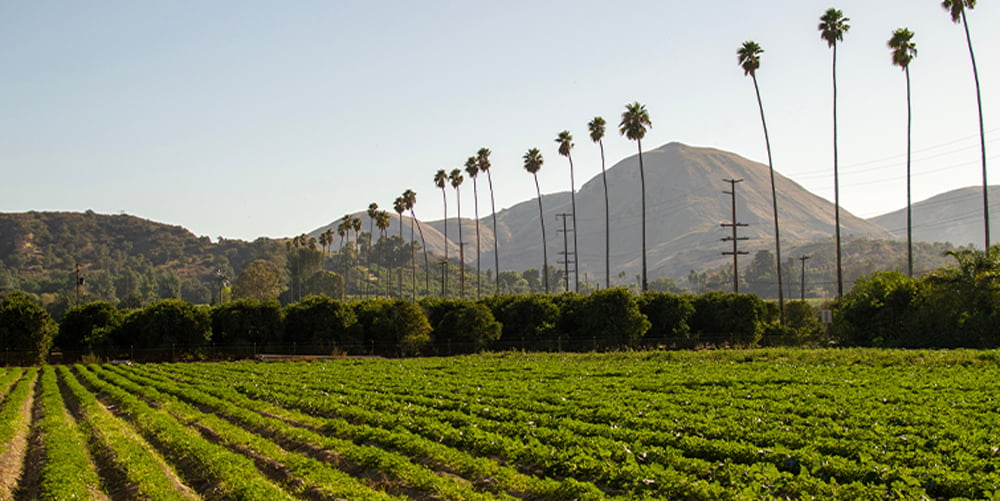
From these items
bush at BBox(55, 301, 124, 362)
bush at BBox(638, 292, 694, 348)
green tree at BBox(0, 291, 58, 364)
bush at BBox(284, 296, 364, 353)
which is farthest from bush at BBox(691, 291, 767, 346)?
green tree at BBox(0, 291, 58, 364)

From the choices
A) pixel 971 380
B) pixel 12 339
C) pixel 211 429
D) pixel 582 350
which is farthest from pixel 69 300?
pixel 971 380

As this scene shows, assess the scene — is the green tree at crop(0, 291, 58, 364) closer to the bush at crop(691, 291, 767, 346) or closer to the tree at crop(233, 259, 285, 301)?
the bush at crop(691, 291, 767, 346)

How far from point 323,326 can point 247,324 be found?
737cm

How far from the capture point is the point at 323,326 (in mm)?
79562

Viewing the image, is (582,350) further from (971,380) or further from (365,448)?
(365,448)

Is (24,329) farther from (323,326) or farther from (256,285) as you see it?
(256,285)

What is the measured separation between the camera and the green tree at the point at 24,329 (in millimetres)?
70188

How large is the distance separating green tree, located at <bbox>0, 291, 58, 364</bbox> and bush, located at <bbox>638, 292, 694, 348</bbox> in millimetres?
56401

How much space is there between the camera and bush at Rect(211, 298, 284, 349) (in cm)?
7797

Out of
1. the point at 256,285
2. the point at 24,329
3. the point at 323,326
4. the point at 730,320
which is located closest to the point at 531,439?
the point at 323,326

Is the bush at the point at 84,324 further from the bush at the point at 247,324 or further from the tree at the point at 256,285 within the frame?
the tree at the point at 256,285

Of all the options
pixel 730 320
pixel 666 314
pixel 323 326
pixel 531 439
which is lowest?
pixel 531 439

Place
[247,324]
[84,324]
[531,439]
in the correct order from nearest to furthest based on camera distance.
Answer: [531,439], [84,324], [247,324]

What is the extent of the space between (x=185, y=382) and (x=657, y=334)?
167 feet
